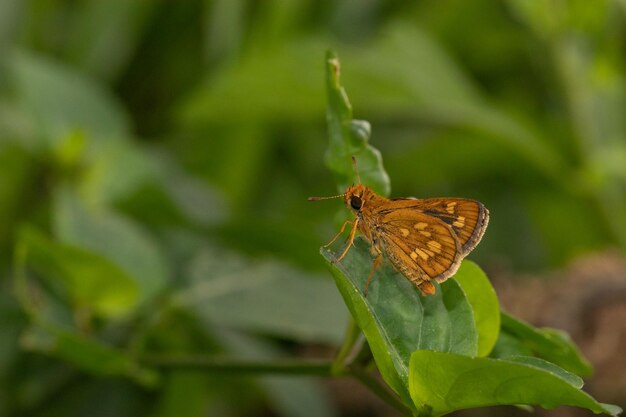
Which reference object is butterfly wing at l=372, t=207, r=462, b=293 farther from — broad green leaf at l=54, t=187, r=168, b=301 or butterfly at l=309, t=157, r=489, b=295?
broad green leaf at l=54, t=187, r=168, b=301

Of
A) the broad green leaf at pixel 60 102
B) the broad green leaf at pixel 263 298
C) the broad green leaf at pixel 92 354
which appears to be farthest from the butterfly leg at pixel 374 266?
the broad green leaf at pixel 60 102

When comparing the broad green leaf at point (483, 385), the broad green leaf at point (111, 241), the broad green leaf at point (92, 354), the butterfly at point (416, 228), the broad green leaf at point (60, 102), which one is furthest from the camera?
the broad green leaf at point (60, 102)

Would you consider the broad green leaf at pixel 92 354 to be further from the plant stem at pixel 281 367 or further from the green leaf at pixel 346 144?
the green leaf at pixel 346 144

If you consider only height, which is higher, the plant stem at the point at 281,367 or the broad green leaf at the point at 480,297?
the broad green leaf at the point at 480,297

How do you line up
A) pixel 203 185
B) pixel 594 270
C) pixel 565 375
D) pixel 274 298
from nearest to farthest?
pixel 565 375
pixel 274 298
pixel 594 270
pixel 203 185

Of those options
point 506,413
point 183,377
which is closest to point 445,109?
point 506,413

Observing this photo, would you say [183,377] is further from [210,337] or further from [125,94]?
[125,94]

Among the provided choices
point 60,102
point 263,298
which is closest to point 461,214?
point 263,298
